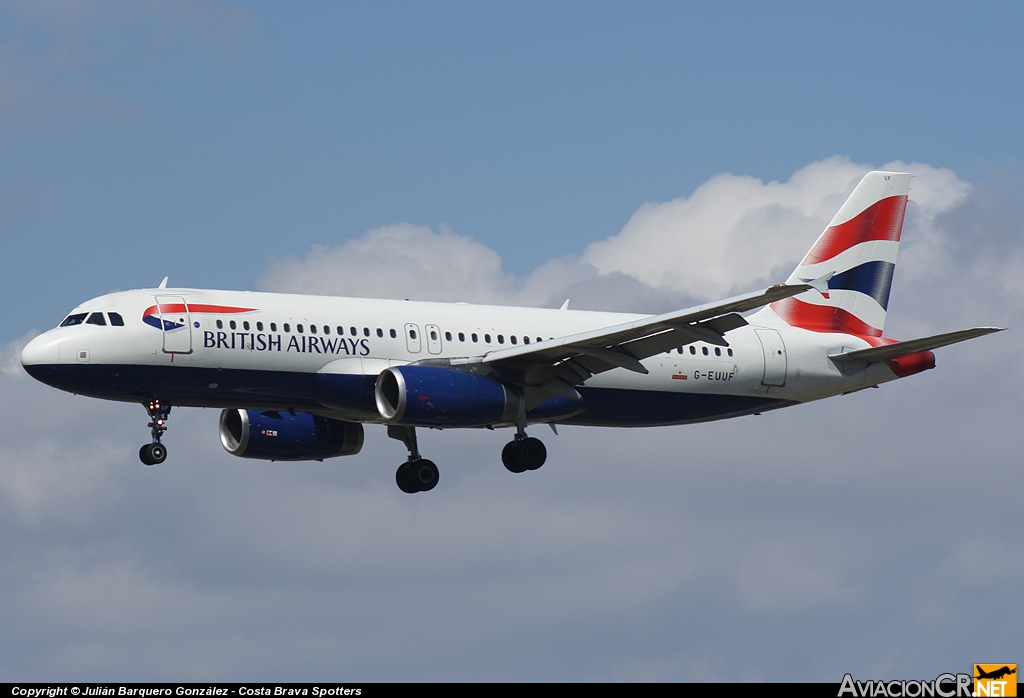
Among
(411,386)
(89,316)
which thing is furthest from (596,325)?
(89,316)

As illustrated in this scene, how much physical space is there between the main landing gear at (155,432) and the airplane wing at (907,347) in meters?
22.0

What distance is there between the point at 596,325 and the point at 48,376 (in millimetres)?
17118

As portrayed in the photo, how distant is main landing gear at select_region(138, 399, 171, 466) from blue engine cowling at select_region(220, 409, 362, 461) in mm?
5685

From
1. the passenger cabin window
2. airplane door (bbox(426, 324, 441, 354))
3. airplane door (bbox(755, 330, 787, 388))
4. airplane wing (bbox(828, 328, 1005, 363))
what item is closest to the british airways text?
airplane door (bbox(426, 324, 441, 354))

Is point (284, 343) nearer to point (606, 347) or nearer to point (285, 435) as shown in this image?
point (285, 435)

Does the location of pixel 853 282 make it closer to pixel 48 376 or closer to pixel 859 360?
pixel 859 360

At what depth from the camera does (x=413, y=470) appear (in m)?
56.2

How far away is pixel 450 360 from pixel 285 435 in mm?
7354

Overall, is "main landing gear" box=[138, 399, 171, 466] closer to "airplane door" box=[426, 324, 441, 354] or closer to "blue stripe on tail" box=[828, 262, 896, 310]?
"airplane door" box=[426, 324, 441, 354]

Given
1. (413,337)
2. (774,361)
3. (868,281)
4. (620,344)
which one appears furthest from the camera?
(868,281)

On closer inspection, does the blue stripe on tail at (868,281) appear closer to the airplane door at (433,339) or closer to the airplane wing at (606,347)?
the airplane wing at (606,347)

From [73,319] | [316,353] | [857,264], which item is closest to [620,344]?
[316,353]

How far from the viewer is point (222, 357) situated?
48.0 metres

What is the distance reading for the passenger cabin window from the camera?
48281 mm
